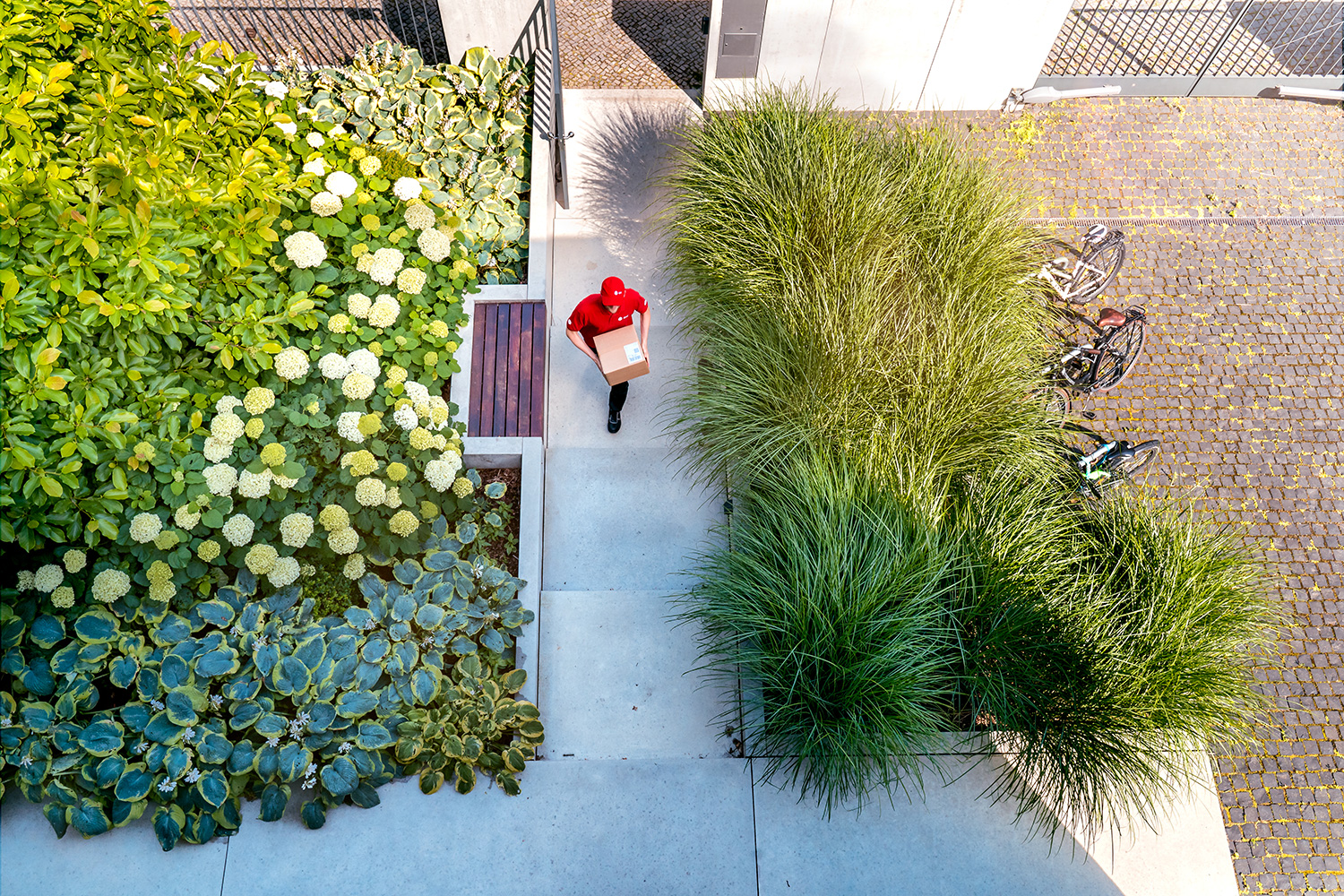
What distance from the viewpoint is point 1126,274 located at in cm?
630

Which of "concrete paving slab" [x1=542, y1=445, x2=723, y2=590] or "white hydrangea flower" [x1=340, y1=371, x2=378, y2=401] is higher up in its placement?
"white hydrangea flower" [x1=340, y1=371, x2=378, y2=401]

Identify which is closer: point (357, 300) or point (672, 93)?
point (357, 300)

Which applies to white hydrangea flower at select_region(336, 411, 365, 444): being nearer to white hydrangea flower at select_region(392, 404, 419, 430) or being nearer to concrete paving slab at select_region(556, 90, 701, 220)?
white hydrangea flower at select_region(392, 404, 419, 430)

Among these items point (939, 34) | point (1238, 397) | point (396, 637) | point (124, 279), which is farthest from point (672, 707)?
point (939, 34)

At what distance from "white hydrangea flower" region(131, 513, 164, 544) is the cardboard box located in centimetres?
267

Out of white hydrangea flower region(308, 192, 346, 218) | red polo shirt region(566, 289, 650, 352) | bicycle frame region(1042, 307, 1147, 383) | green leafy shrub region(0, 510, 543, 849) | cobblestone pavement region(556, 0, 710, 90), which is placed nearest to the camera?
green leafy shrub region(0, 510, 543, 849)

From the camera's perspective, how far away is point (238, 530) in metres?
4.16

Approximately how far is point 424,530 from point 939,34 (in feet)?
20.2

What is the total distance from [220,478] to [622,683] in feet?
8.70

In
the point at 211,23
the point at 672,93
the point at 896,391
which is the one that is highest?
the point at 211,23

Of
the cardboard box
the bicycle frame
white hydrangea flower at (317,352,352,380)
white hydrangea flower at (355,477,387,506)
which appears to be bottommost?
white hydrangea flower at (355,477,387,506)

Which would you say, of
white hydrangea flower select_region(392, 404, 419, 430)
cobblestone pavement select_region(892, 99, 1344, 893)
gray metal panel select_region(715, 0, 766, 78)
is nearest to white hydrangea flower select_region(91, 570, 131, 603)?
white hydrangea flower select_region(392, 404, 419, 430)

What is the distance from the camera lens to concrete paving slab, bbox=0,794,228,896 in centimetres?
402

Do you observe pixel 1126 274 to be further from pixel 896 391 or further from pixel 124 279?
pixel 124 279
